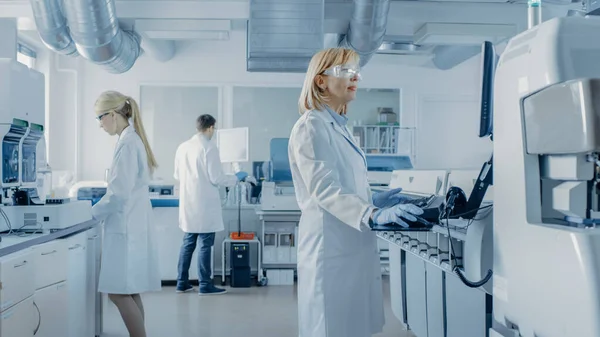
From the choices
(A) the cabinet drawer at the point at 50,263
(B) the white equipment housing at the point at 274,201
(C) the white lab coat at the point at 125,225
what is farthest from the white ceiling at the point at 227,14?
(A) the cabinet drawer at the point at 50,263

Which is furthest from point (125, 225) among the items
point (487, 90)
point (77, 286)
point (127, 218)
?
point (487, 90)

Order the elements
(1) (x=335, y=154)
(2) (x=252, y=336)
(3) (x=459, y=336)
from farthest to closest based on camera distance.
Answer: (2) (x=252, y=336) → (3) (x=459, y=336) → (1) (x=335, y=154)

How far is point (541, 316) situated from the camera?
1173 mm

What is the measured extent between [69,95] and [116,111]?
4.47m

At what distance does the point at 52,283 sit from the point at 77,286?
36cm

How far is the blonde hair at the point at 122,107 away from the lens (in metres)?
2.71

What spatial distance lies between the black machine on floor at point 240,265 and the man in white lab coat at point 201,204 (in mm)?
219

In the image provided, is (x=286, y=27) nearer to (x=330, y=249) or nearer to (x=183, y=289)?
(x=183, y=289)

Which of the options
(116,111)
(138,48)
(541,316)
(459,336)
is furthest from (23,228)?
(138,48)

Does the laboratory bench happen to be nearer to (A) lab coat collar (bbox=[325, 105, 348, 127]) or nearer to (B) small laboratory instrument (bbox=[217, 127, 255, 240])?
(A) lab coat collar (bbox=[325, 105, 348, 127])

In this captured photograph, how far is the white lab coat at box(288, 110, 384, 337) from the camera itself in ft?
5.59

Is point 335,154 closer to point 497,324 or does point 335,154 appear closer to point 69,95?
point 497,324

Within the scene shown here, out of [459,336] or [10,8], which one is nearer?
[459,336]

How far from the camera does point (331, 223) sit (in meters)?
Answer: 1.74
